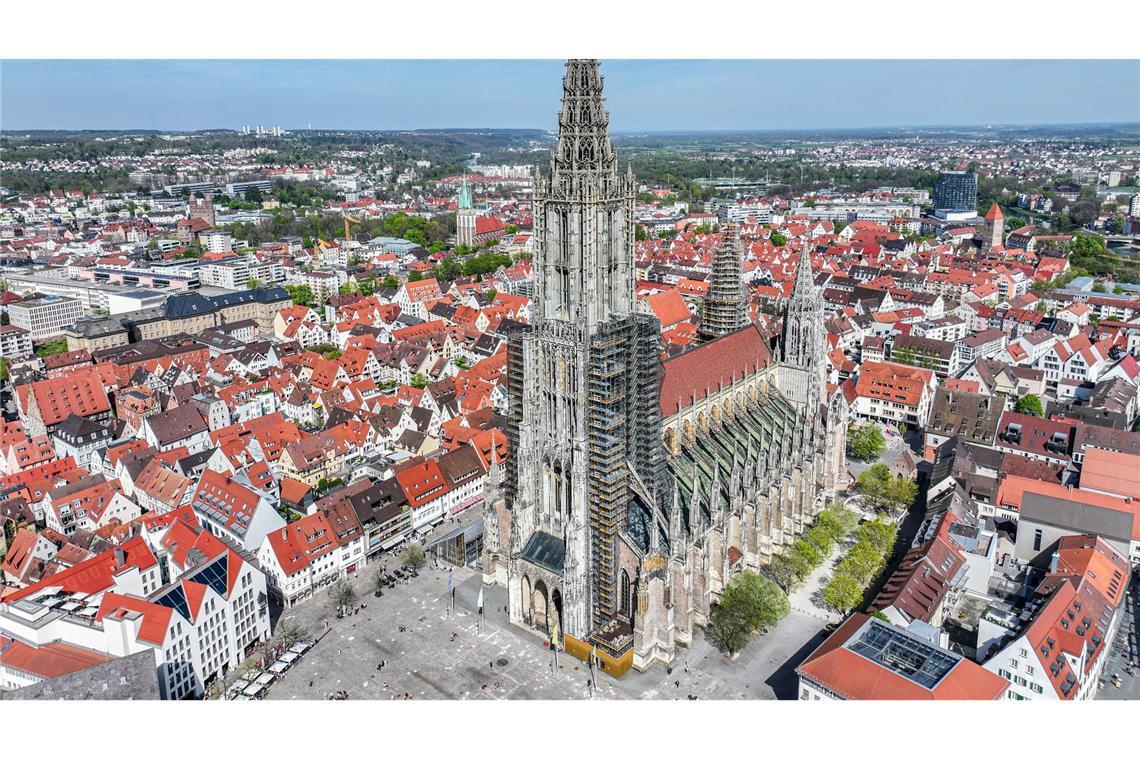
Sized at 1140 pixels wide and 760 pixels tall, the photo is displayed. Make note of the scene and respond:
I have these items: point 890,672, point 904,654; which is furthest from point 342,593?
point 904,654

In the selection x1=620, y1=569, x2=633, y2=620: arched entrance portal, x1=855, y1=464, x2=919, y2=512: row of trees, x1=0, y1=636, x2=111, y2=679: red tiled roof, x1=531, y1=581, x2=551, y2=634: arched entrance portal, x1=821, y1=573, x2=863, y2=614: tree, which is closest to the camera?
x1=0, y1=636, x2=111, y2=679: red tiled roof

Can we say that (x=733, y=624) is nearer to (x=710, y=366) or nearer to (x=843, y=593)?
(x=843, y=593)

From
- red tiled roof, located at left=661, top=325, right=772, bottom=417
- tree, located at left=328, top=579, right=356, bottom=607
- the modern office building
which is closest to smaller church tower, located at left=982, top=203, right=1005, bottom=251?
red tiled roof, located at left=661, top=325, right=772, bottom=417

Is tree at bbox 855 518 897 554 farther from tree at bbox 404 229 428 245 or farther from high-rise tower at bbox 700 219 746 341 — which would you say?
tree at bbox 404 229 428 245

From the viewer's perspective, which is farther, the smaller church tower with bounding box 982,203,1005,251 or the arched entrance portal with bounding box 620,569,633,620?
the smaller church tower with bounding box 982,203,1005,251

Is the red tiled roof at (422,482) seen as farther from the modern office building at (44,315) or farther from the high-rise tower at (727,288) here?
the modern office building at (44,315)
